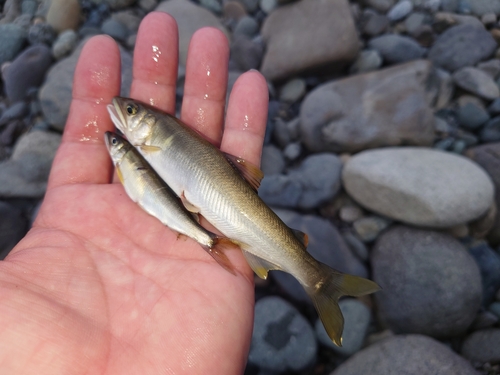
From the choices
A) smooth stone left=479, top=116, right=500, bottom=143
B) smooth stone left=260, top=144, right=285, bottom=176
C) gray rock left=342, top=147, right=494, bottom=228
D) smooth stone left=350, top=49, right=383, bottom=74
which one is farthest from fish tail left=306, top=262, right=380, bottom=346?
smooth stone left=350, top=49, right=383, bottom=74

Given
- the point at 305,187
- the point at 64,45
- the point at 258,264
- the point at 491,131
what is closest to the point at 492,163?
the point at 491,131

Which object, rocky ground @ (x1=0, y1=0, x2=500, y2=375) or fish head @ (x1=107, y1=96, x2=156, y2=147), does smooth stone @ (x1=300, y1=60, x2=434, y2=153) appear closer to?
rocky ground @ (x1=0, y1=0, x2=500, y2=375)

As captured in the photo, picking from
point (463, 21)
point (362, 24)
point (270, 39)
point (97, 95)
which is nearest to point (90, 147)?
point (97, 95)

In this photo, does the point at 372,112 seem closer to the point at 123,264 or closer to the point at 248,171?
the point at 248,171

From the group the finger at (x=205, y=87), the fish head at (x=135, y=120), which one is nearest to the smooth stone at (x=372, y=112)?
the finger at (x=205, y=87)

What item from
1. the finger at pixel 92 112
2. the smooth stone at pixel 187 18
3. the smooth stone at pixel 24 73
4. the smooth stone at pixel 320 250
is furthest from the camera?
the smooth stone at pixel 187 18

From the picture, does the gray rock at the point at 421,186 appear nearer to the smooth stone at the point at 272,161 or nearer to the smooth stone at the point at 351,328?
the smooth stone at the point at 272,161
